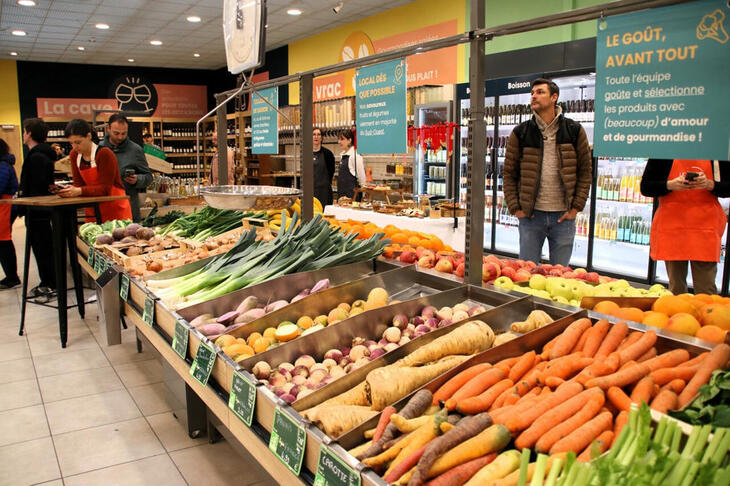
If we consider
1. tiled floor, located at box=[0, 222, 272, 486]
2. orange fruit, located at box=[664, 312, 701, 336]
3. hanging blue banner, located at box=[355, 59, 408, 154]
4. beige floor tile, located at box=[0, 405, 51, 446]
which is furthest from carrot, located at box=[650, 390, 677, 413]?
beige floor tile, located at box=[0, 405, 51, 446]

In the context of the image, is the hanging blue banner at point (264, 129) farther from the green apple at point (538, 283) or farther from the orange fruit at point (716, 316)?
the orange fruit at point (716, 316)

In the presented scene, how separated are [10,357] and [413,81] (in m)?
7.02

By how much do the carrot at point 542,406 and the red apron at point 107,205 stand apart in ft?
15.6

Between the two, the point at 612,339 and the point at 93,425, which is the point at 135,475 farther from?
the point at 612,339

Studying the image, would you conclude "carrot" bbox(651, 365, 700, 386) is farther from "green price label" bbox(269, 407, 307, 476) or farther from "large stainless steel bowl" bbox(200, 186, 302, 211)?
"large stainless steel bowl" bbox(200, 186, 302, 211)

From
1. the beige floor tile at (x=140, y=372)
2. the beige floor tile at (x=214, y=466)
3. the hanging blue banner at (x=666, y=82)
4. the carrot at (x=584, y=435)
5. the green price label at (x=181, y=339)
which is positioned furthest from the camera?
the beige floor tile at (x=140, y=372)

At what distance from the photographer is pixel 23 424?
3.39 meters

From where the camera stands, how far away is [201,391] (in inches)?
82.5

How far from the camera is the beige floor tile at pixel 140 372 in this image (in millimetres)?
4059

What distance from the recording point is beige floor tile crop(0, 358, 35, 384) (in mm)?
4105

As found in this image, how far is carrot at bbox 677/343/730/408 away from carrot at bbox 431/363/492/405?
499 mm

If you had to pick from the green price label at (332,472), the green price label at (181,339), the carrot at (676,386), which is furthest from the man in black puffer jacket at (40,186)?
the carrot at (676,386)

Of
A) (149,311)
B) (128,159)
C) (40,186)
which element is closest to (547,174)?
(149,311)

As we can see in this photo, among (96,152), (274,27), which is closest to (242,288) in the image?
(96,152)
